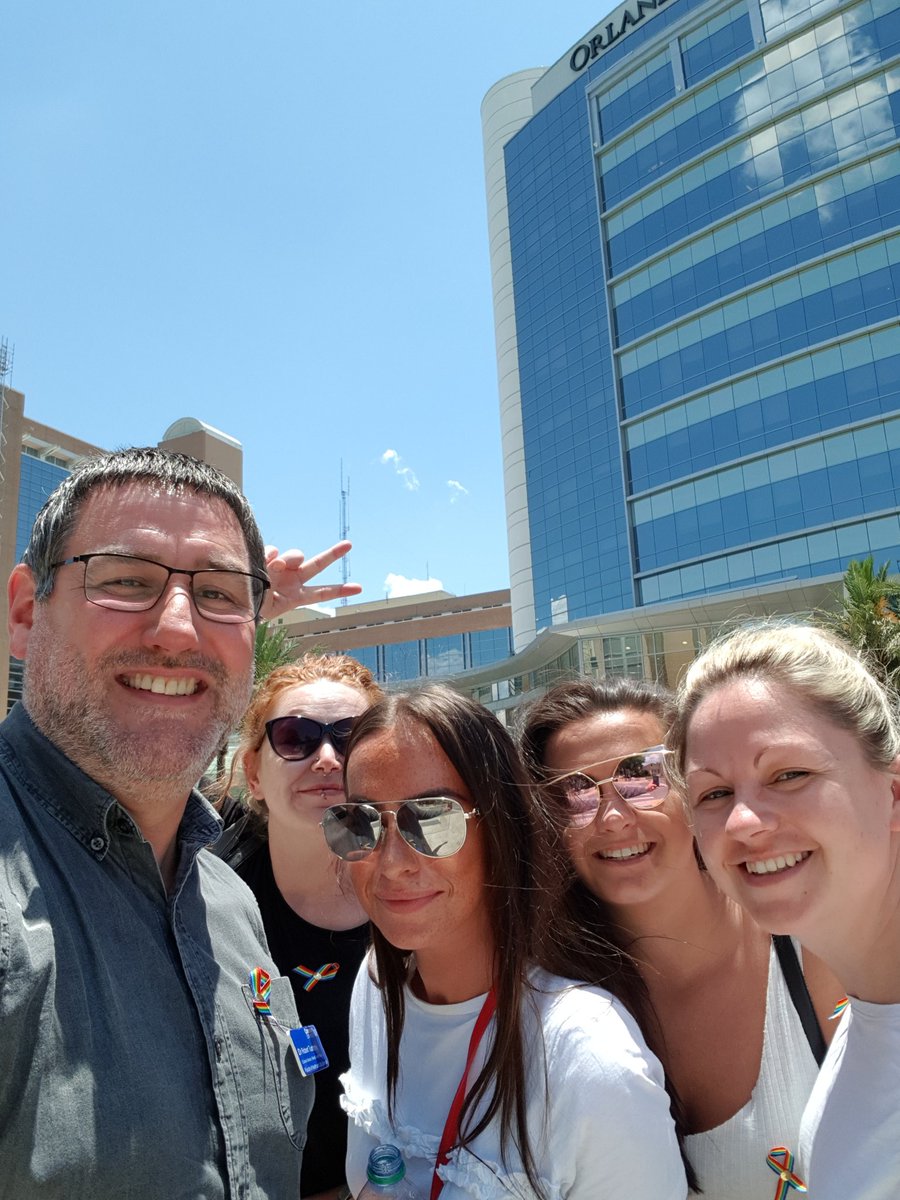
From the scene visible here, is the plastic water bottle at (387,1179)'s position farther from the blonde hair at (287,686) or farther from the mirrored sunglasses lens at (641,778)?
the blonde hair at (287,686)

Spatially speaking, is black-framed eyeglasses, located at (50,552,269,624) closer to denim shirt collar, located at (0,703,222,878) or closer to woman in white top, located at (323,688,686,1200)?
denim shirt collar, located at (0,703,222,878)

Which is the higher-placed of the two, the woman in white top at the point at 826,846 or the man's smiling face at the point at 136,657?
the man's smiling face at the point at 136,657

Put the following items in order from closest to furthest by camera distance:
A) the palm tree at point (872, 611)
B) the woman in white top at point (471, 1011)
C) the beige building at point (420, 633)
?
the woman in white top at point (471, 1011)
the palm tree at point (872, 611)
the beige building at point (420, 633)

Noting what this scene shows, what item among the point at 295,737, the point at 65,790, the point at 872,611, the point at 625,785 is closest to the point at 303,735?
the point at 295,737

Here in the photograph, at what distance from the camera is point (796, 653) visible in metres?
2.19

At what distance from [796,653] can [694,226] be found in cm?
5010

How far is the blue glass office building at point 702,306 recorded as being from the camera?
38125 millimetres

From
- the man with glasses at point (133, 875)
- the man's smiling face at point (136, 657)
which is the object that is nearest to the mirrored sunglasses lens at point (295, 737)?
the man with glasses at point (133, 875)

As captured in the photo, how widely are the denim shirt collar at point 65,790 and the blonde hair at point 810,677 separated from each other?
159 centimetres

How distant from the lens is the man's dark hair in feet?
6.67

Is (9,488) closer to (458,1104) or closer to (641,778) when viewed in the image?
(641,778)

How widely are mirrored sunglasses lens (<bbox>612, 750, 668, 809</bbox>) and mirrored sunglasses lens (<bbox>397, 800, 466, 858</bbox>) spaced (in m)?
0.92

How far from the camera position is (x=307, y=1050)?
220cm

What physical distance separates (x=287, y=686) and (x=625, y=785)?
1.76m
